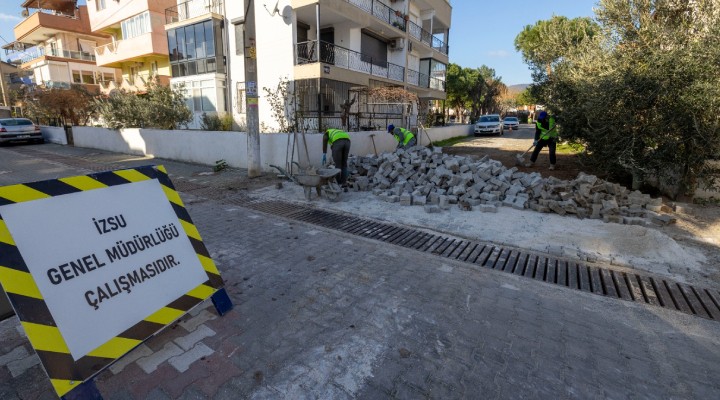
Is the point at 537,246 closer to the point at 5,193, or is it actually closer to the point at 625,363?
the point at 625,363

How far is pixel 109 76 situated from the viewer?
3269cm

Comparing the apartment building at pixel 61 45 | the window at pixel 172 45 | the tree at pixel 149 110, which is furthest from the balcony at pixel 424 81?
the apartment building at pixel 61 45

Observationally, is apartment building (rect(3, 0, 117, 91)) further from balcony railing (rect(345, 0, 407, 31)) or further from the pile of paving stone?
the pile of paving stone

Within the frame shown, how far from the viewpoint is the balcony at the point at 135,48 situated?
21.2 metres

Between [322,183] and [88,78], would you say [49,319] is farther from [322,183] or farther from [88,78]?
[88,78]

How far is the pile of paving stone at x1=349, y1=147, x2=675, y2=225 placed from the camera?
5.96 meters

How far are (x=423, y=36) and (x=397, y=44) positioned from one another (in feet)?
12.7

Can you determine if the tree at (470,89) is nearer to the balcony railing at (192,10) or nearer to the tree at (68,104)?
the balcony railing at (192,10)

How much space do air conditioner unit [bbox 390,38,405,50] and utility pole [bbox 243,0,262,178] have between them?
45.2ft

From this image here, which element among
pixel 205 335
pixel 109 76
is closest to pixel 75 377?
pixel 205 335

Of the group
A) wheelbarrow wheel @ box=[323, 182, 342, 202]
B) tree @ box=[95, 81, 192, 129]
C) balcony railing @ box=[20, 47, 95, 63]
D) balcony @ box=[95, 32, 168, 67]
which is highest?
balcony railing @ box=[20, 47, 95, 63]

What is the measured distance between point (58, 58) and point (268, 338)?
4124 cm

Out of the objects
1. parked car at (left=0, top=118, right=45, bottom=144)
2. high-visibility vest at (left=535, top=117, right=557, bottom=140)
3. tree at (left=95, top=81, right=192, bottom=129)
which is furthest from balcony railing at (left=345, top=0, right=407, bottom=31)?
parked car at (left=0, top=118, right=45, bottom=144)

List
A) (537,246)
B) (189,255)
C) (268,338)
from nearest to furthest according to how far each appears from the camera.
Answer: (268,338)
(189,255)
(537,246)
